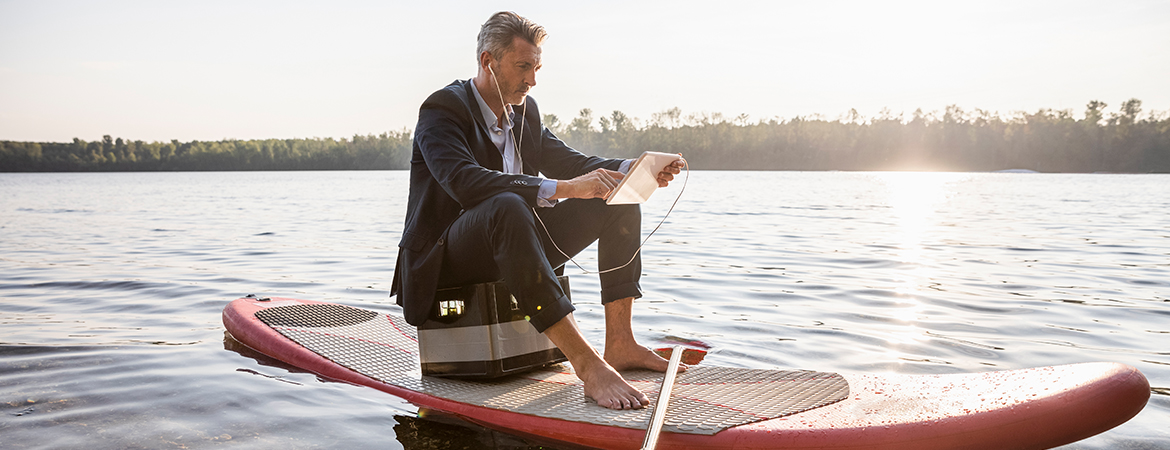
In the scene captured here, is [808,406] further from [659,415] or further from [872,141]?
[872,141]

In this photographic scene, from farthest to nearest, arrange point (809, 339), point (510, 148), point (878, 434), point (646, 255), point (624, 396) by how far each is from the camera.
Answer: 1. point (646, 255)
2. point (809, 339)
3. point (510, 148)
4. point (624, 396)
5. point (878, 434)

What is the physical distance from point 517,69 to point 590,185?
58 cm

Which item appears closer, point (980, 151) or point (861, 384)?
point (861, 384)

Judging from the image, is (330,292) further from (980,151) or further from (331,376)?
(980,151)

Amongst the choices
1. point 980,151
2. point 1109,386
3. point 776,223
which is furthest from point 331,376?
point 980,151

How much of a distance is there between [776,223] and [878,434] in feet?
36.3

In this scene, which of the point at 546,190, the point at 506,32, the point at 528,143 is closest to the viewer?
the point at 546,190

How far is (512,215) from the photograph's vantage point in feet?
8.21

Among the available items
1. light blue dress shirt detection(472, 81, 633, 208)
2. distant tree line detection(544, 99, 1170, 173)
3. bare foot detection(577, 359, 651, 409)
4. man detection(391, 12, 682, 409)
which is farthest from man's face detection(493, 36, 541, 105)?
distant tree line detection(544, 99, 1170, 173)

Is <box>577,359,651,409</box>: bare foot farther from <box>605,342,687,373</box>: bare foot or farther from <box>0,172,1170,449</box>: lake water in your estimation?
<box>605,342,687,373</box>: bare foot

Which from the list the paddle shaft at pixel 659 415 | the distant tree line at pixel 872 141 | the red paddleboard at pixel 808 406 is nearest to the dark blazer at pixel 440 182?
the red paddleboard at pixel 808 406

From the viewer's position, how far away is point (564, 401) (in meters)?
2.54

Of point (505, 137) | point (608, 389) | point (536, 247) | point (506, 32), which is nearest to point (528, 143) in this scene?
point (505, 137)

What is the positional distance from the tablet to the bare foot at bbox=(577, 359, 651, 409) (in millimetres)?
559
